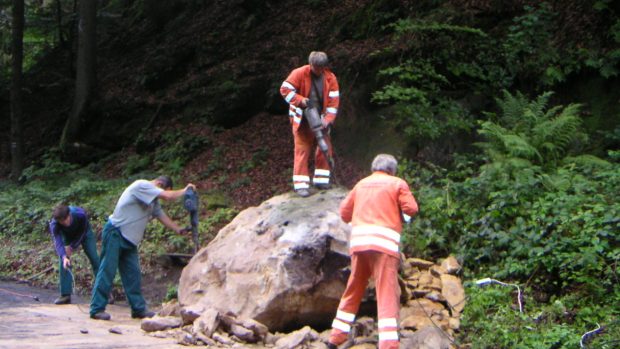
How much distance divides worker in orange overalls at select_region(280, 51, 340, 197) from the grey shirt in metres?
1.85

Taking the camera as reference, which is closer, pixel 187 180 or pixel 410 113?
pixel 410 113

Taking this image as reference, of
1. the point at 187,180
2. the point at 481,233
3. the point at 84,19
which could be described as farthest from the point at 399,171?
the point at 84,19

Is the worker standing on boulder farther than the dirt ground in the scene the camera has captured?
Yes

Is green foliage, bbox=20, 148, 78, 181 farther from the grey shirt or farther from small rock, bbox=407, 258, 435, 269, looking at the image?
small rock, bbox=407, 258, 435, 269

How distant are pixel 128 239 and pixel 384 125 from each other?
6364 mm

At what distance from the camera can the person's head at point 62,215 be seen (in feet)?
35.9

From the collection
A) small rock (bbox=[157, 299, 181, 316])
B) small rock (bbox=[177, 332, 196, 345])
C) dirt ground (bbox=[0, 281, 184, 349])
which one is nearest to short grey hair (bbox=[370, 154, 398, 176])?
small rock (bbox=[177, 332, 196, 345])

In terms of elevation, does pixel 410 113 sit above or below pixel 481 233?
above

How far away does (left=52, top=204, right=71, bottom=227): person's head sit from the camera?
1095 cm

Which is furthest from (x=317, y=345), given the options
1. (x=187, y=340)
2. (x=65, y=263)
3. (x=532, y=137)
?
(x=532, y=137)

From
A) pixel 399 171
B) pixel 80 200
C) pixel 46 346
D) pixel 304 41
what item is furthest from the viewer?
pixel 304 41

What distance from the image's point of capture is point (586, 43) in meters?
14.0

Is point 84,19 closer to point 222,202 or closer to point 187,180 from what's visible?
point 187,180

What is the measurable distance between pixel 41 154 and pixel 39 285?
28.2ft
